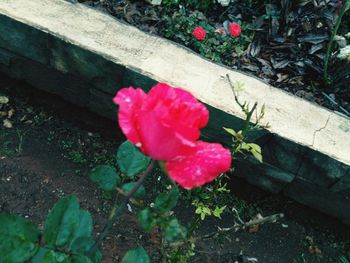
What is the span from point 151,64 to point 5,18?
691mm

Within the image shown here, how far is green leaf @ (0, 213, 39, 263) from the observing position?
0.98 metres

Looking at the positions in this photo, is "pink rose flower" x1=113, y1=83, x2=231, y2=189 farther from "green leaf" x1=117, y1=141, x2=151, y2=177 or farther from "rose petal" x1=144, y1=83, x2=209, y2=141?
"green leaf" x1=117, y1=141, x2=151, y2=177

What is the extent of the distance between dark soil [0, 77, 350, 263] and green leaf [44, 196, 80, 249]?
0.87m

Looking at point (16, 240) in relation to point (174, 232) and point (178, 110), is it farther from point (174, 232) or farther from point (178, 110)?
point (178, 110)

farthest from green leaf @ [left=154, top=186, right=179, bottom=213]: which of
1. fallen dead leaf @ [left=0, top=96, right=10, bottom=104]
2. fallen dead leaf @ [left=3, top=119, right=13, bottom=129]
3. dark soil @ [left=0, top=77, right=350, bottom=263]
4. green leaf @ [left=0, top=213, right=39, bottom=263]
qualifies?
fallen dead leaf @ [left=0, top=96, right=10, bottom=104]

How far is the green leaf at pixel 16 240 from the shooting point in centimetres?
98

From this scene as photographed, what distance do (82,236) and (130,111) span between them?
0.43 meters

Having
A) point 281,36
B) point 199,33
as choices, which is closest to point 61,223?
point 199,33

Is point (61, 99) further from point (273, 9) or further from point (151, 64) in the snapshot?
point (273, 9)

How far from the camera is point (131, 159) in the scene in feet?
3.52

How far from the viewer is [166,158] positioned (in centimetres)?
78

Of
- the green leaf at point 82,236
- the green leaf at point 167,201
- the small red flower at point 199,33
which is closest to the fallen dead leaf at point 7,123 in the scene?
the small red flower at point 199,33

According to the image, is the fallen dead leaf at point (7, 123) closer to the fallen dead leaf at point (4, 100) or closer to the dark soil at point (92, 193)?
the dark soil at point (92, 193)

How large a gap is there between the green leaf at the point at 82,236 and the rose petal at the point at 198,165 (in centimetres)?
38
